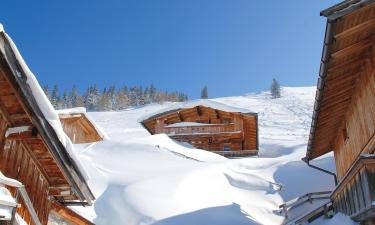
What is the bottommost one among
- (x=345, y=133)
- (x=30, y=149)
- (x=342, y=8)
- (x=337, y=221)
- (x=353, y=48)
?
(x=337, y=221)

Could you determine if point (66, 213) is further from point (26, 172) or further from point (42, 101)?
point (42, 101)

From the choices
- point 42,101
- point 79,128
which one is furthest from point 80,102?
point 42,101

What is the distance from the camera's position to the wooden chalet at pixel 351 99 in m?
5.95

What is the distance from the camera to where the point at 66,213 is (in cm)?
742

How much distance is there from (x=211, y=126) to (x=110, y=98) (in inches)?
2859

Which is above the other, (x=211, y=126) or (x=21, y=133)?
(x=21, y=133)

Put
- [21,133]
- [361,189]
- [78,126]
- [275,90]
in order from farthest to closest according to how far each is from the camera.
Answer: [275,90], [78,126], [361,189], [21,133]

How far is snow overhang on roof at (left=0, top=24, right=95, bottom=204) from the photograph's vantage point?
4957 mm

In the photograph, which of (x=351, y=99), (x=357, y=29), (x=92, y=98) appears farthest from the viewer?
(x=92, y=98)

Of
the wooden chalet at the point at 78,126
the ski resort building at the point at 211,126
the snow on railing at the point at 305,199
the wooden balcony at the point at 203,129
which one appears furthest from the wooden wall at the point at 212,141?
the snow on railing at the point at 305,199

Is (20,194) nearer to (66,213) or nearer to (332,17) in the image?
(66,213)

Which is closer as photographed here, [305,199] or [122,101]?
[305,199]

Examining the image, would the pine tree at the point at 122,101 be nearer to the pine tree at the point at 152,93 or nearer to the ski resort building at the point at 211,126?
the pine tree at the point at 152,93

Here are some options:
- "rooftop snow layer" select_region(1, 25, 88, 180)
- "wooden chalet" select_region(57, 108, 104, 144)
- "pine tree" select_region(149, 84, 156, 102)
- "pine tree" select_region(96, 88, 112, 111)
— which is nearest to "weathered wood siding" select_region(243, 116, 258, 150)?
"wooden chalet" select_region(57, 108, 104, 144)
